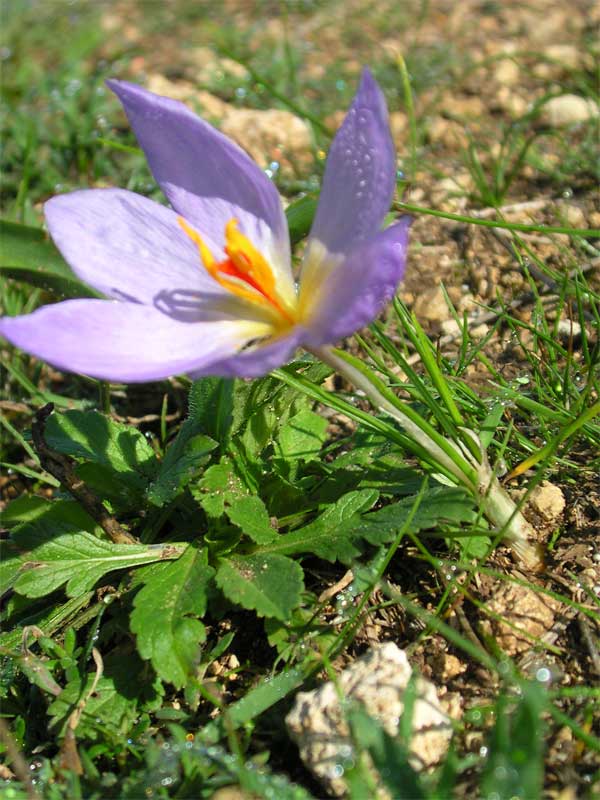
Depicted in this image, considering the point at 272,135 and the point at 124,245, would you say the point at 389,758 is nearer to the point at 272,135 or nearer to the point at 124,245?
the point at 124,245

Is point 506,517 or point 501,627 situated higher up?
point 506,517

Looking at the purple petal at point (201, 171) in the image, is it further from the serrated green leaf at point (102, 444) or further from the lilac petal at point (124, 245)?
the serrated green leaf at point (102, 444)

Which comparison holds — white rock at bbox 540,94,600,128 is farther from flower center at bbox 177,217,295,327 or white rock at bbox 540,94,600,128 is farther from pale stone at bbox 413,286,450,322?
flower center at bbox 177,217,295,327

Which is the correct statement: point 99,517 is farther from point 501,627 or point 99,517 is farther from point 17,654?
point 501,627

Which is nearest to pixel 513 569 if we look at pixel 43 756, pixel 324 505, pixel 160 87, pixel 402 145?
pixel 324 505

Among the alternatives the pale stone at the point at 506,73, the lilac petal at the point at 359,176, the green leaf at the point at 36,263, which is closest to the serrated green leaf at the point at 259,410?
the lilac petal at the point at 359,176

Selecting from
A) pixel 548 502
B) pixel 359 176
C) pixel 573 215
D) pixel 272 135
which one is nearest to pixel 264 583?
pixel 548 502
